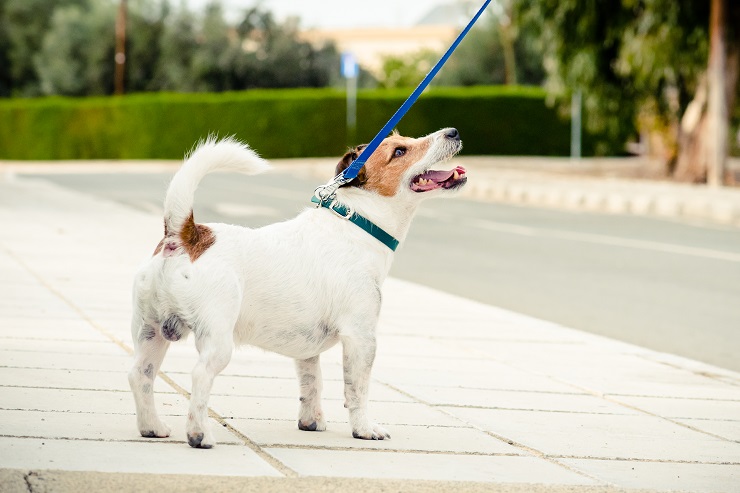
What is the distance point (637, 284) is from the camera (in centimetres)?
1312

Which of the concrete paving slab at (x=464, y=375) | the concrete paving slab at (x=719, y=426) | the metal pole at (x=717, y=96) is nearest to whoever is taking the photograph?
the concrete paving slab at (x=719, y=426)

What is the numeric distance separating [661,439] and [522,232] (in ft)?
42.8

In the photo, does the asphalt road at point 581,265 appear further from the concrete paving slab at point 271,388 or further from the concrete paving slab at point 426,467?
the concrete paving slab at point 426,467

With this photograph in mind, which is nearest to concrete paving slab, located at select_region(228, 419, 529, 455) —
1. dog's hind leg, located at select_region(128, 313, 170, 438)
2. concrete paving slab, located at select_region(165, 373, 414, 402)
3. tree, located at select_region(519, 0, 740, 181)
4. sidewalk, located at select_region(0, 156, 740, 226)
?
dog's hind leg, located at select_region(128, 313, 170, 438)

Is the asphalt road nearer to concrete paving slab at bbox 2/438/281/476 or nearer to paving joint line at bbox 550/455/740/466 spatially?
paving joint line at bbox 550/455/740/466

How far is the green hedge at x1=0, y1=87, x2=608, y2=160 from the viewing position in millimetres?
44906

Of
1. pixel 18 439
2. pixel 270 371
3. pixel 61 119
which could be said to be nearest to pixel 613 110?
pixel 61 119

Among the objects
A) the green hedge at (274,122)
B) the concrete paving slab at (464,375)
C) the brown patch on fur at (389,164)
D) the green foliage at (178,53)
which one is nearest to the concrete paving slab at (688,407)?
the concrete paving slab at (464,375)

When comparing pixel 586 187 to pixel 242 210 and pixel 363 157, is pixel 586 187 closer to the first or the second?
pixel 242 210

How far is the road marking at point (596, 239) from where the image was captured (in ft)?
53.1

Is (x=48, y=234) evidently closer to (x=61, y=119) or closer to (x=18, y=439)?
(x=18, y=439)

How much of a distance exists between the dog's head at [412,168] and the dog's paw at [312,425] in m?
1.00

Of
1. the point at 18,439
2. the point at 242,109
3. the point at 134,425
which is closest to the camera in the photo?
the point at 18,439

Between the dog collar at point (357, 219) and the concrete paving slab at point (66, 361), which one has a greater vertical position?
the dog collar at point (357, 219)
